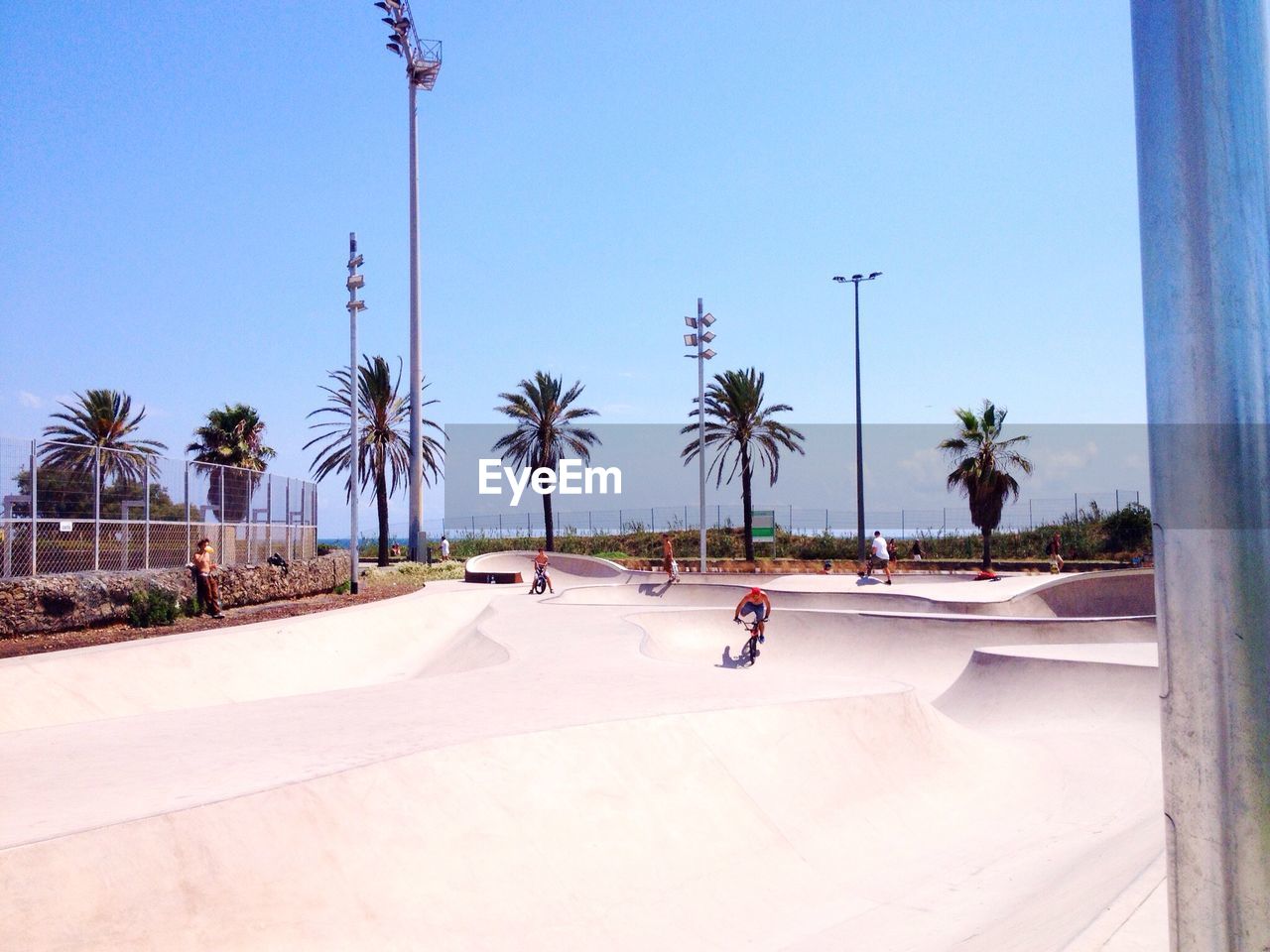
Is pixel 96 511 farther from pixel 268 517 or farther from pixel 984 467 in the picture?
pixel 984 467

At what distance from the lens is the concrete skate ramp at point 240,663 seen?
9918 millimetres

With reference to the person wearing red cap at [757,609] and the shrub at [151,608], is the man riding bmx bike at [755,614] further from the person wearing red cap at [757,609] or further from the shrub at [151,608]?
the shrub at [151,608]

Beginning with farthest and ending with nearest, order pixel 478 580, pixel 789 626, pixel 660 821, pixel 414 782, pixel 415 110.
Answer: pixel 415 110
pixel 478 580
pixel 789 626
pixel 660 821
pixel 414 782

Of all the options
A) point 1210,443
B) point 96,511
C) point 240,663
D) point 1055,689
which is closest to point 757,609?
point 1055,689

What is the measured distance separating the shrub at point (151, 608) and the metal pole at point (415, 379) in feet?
63.9

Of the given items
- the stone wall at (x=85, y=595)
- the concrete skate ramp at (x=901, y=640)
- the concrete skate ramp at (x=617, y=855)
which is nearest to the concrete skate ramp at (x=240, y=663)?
the stone wall at (x=85, y=595)

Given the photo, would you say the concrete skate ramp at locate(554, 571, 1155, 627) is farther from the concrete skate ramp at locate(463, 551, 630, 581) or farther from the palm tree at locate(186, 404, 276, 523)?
the palm tree at locate(186, 404, 276, 523)

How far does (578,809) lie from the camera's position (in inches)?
230

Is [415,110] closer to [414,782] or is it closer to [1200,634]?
[414,782]

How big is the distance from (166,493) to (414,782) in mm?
13307

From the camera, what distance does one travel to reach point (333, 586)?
24.5 metres

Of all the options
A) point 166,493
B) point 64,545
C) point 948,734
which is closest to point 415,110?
point 166,493

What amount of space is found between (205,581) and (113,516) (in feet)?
6.46

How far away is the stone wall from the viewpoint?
1254 cm
